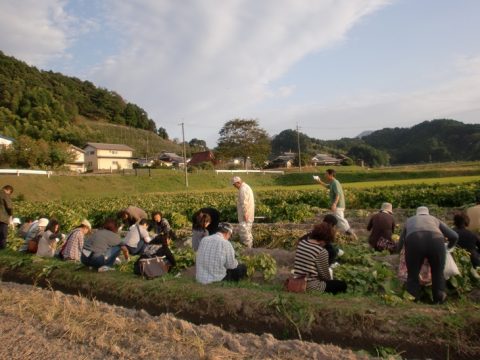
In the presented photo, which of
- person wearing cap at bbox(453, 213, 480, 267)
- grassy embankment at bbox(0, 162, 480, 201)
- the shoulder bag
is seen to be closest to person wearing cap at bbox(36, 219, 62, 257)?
the shoulder bag

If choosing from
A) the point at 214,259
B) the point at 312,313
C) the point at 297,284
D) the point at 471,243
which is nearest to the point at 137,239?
the point at 214,259

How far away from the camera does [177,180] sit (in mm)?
49844

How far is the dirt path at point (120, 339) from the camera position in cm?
421

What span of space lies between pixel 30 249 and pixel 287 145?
332 ft

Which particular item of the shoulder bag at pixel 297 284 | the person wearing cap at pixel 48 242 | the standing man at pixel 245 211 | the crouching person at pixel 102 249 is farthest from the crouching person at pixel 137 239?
the shoulder bag at pixel 297 284

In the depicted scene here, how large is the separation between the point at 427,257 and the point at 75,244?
7275mm

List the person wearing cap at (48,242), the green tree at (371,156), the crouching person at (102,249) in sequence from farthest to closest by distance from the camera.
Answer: the green tree at (371,156) → the person wearing cap at (48,242) → the crouching person at (102,249)

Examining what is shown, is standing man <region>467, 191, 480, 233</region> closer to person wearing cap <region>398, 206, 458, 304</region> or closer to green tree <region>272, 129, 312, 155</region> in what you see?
person wearing cap <region>398, 206, 458, 304</region>

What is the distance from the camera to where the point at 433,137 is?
82.4 m

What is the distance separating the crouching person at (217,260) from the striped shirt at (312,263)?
47.8 inches

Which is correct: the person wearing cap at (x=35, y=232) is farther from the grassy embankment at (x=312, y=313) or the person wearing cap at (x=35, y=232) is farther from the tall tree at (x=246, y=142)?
the tall tree at (x=246, y=142)

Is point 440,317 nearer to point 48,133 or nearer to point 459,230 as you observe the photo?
point 459,230

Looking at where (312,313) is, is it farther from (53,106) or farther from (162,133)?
(162,133)

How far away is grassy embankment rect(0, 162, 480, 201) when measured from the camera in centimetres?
3834
